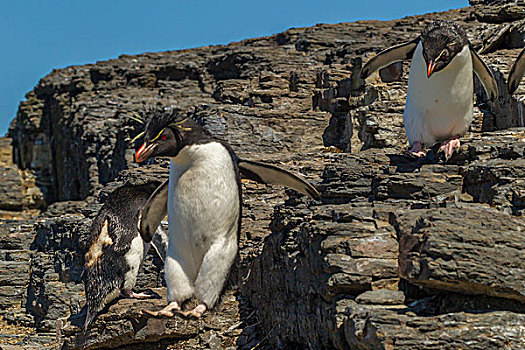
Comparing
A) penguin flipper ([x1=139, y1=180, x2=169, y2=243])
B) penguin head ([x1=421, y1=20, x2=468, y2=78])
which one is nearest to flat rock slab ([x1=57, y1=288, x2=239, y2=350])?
penguin flipper ([x1=139, y1=180, x2=169, y2=243])

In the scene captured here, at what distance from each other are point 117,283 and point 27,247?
28.1 feet

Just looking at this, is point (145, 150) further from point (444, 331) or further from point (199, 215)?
point (444, 331)

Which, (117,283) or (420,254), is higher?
(420,254)

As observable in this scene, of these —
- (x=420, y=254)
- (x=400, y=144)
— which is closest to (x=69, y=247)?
(x=400, y=144)

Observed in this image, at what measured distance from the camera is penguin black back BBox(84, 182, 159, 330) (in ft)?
22.3

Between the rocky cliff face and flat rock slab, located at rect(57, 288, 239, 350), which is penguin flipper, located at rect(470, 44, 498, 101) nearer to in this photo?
the rocky cliff face

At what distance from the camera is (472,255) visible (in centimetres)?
416

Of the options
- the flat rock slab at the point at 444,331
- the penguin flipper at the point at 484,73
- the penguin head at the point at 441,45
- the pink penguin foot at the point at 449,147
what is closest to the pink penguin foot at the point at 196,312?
the flat rock slab at the point at 444,331

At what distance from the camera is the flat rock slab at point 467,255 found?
13.4 feet

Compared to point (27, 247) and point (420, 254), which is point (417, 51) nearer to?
point (420, 254)

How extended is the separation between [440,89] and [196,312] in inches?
132

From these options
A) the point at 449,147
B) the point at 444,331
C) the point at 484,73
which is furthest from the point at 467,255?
the point at 484,73

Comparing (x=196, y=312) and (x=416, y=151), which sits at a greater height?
(x=416, y=151)

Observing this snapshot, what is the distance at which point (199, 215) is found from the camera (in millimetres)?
4871
